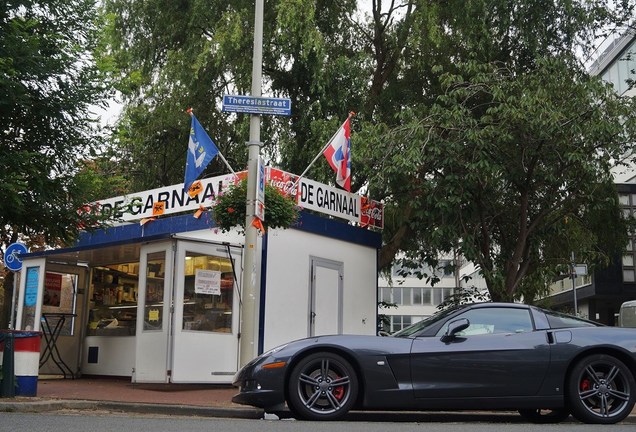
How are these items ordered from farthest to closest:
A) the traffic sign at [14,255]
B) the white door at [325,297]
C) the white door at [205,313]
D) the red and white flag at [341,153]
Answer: the traffic sign at [14,255] → the red and white flag at [341,153] → the white door at [325,297] → the white door at [205,313]

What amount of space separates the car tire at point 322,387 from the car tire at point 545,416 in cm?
255

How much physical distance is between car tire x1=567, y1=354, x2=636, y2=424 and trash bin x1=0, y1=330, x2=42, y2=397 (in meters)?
7.07

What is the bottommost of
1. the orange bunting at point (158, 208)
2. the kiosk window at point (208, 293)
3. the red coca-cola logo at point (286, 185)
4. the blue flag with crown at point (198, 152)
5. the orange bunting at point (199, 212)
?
the kiosk window at point (208, 293)

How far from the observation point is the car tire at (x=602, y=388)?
26.6ft

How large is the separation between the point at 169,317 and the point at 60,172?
296 cm

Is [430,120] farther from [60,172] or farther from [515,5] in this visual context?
[60,172]

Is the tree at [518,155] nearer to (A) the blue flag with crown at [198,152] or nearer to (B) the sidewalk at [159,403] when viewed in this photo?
(A) the blue flag with crown at [198,152]

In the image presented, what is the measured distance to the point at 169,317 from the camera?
12.7 meters

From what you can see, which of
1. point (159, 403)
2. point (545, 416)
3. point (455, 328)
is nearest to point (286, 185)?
point (159, 403)

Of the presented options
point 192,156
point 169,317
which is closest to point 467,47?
point 192,156

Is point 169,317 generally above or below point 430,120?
below

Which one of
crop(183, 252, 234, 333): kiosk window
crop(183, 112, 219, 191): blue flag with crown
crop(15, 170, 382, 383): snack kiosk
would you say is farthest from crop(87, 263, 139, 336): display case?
crop(183, 112, 219, 191): blue flag with crown

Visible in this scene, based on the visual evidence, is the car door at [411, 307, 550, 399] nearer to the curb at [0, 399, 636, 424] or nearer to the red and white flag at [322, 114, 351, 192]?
the curb at [0, 399, 636, 424]

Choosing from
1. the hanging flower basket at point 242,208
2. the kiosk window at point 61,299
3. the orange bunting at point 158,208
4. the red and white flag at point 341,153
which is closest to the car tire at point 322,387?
the hanging flower basket at point 242,208
